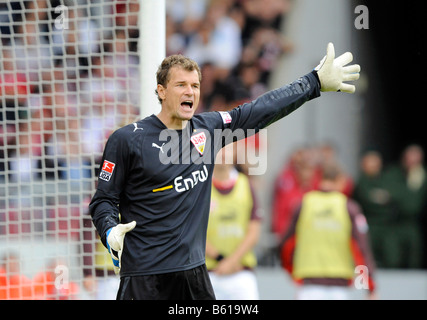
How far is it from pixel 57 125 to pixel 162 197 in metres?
2.20

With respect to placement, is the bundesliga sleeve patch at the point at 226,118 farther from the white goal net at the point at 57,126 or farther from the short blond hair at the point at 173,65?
the white goal net at the point at 57,126

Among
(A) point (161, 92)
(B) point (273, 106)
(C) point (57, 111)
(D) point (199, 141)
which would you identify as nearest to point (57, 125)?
(C) point (57, 111)

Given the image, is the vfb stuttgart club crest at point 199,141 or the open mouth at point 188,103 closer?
the open mouth at point 188,103

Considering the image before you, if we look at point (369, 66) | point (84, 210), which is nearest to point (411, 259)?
point (369, 66)

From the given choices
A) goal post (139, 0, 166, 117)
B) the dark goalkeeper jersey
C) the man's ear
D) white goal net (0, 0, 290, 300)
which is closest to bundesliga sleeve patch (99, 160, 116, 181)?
the dark goalkeeper jersey

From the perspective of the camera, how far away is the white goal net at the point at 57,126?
20.9ft

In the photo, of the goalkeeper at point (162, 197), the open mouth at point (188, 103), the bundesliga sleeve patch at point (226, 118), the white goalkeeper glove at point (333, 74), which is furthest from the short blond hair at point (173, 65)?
the white goalkeeper glove at point (333, 74)

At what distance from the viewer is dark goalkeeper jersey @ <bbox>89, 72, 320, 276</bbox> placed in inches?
187

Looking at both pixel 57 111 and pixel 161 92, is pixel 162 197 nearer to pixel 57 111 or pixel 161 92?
pixel 161 92

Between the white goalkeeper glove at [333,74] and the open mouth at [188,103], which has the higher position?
→ the white goalkeeper glove at [333,74]

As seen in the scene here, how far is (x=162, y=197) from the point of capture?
4781 millimetres

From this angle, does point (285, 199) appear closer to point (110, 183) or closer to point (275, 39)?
point (275, 39)

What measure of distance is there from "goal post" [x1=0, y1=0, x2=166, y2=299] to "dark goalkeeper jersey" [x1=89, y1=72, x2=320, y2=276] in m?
1.40
